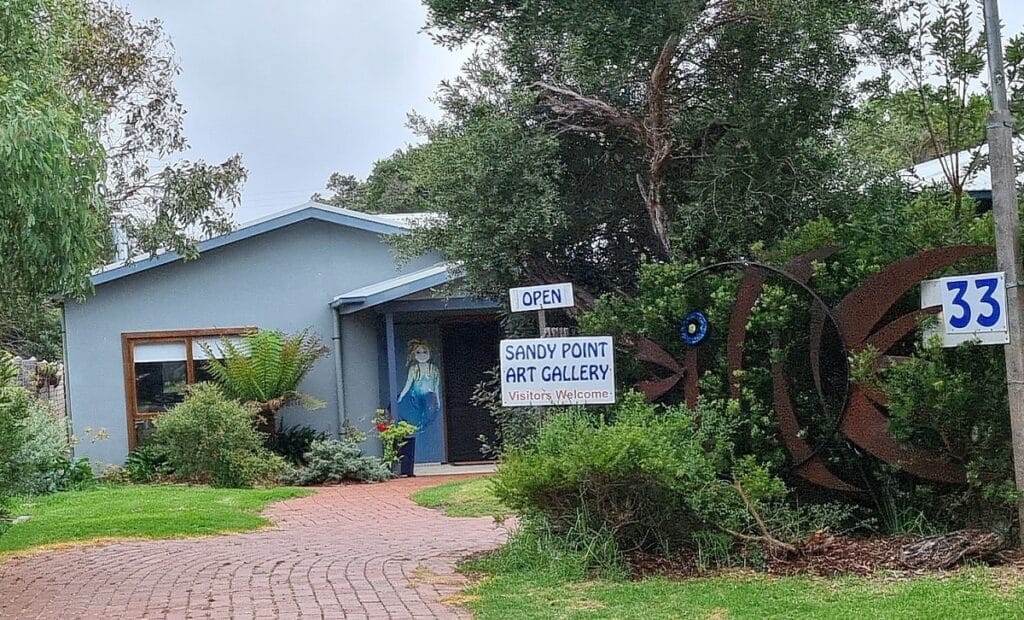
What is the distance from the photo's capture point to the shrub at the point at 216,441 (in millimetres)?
15852

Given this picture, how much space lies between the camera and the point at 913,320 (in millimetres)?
7836

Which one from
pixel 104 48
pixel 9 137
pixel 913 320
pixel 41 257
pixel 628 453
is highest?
pixel 104 48

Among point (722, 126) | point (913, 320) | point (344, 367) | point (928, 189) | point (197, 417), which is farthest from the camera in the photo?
point (344, 367)

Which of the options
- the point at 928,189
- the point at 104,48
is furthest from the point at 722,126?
the point at 104,48

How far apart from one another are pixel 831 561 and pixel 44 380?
18.3 meters

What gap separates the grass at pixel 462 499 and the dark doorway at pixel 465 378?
3305 mm

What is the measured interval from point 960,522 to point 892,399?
107 cm

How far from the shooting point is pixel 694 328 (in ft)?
28.8

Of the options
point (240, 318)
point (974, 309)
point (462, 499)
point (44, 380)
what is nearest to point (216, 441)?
point (240, 318)

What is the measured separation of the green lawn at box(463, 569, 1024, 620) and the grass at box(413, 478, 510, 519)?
477cm

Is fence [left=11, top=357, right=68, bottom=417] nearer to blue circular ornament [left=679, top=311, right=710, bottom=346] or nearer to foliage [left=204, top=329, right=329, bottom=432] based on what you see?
foliage [left=204, top=329, right=329, bottom=432]

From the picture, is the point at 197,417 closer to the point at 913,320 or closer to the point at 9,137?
the point at 9,137

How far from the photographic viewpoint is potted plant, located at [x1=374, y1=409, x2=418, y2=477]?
16.9 metres

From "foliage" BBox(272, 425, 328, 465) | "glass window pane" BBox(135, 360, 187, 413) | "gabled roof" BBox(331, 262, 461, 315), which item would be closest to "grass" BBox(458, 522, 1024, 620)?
"gabled roof" BBox(331, 262, 461, 315)
